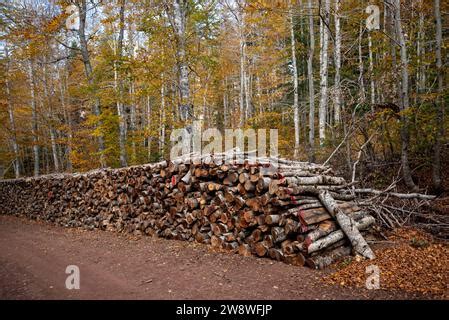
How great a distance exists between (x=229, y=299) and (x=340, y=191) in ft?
12.5

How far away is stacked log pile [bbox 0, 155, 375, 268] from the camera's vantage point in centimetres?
469

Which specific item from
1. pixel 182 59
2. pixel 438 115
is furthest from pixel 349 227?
pixel 182 59

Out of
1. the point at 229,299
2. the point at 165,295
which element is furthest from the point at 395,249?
the point at 165,295

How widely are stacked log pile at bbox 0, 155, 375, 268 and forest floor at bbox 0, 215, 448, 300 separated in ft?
1.02

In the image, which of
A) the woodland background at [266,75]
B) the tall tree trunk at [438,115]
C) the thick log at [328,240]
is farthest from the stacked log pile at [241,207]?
the tall tree trunk at [438,115]

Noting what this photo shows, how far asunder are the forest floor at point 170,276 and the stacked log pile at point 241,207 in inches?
12.3

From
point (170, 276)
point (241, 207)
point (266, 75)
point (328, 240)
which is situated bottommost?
point (170, 276)

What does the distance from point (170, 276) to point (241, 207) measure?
174 cm

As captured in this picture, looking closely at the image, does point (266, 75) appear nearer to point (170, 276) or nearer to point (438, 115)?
point (438, 115)

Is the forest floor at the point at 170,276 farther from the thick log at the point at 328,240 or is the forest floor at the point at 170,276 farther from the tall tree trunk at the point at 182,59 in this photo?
the tall tree trunk at the point at 182,59

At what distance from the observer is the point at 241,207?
528 cm

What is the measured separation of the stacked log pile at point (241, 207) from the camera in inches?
185

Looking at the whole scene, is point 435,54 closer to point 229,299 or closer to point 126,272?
point 229,299

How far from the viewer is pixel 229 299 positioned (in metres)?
3.60
